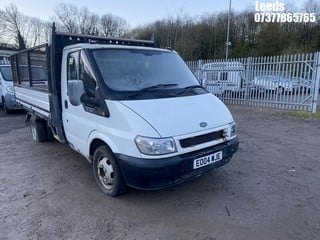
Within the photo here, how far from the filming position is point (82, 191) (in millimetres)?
3742

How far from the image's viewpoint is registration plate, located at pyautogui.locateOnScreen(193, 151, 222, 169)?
3103mm

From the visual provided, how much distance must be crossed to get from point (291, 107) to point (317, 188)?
304 inches

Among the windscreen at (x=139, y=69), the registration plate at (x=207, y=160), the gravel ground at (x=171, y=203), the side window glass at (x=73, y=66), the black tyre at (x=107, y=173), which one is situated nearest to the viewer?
the gravel ground at (x=171, y=203)

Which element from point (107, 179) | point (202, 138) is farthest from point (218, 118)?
point (107, 179)

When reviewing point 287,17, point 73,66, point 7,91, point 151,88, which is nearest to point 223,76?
point 7,91

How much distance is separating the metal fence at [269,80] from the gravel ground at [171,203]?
14.8ft

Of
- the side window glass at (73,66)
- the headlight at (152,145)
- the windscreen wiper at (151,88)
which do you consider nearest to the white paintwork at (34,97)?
the side window glass at (73,66)

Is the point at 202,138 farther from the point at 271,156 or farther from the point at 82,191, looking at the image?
the point at 271,156

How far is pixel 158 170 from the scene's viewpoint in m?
2.83

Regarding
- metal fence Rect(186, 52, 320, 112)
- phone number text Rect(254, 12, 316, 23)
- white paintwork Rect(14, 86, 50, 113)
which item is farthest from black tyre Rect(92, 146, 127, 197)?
phone number text Rect(254, 12, 316, 23)

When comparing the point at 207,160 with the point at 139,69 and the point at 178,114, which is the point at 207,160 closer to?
the point at 178,114

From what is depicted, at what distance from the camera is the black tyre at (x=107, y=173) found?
3278 mm

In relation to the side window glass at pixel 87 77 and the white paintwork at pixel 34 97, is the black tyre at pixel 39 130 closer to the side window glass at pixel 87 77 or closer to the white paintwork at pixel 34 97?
the white paintwork at pixel 34 97

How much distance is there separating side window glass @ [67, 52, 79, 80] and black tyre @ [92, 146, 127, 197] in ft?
3.88
